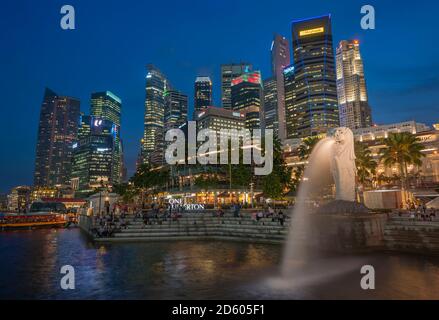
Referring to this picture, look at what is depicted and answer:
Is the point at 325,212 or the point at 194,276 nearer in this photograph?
the point at 194,276

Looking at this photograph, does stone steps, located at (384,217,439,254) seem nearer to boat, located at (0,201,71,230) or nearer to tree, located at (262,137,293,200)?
tree, located at (262,137,293,200)

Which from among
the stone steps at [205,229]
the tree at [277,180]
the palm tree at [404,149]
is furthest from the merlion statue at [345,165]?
the palm tree at [404,149]

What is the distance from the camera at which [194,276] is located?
15.0m

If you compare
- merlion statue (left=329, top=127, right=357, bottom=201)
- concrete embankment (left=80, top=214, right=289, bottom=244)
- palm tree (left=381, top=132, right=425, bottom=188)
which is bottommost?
concrete embankment (left=80, top=214, right=289, bottom=244)

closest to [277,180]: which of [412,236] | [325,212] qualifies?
[325,212]

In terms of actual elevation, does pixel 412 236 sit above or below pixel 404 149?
below

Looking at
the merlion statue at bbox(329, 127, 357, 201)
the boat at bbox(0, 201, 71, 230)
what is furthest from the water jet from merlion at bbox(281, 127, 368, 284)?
the boat at bbox(0, 201, 71, 230)

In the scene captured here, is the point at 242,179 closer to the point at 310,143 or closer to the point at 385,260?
the point at 310,143

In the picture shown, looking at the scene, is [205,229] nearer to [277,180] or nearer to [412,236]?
[412,236]

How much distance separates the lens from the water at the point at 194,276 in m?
12.1

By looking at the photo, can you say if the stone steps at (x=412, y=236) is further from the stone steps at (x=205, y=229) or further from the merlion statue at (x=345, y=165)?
the stone steps at (x=205, y=229)

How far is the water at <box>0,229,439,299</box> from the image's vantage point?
12.1 m
